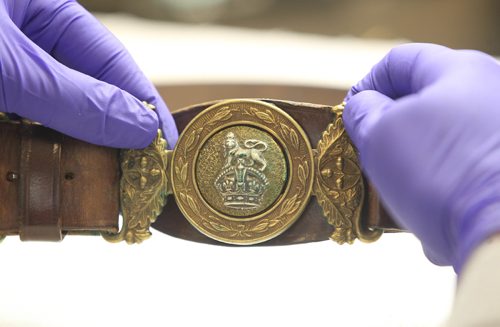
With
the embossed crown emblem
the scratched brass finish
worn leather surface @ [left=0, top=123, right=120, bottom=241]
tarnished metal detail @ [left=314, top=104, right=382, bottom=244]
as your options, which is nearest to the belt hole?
worn leather surface @ [left=0, top=123, right=120, bottom=241]

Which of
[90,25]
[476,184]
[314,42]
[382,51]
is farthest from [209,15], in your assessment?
[476,184]

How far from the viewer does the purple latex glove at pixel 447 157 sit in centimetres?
50

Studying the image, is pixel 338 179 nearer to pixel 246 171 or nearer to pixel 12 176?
pixel 246 171

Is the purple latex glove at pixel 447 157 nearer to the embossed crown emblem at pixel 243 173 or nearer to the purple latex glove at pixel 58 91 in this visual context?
the embossed crown emblem at pixel 243 173

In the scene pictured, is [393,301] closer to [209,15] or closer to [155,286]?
[155,286]

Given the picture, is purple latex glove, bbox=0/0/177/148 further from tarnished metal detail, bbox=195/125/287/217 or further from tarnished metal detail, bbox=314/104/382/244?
tarnished metal detail, bbox=314/104/382/244

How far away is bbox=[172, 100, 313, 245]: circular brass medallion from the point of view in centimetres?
82

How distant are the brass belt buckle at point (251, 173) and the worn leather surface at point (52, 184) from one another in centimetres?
3

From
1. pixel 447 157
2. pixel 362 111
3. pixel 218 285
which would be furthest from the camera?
pixel 218 285

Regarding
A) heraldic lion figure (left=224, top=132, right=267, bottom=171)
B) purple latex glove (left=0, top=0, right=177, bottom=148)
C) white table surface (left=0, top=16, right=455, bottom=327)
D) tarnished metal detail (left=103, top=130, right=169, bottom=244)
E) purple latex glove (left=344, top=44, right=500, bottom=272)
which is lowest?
white table surface (left=0, top=16, right=455, bottom=327)

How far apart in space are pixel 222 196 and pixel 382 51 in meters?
1.33

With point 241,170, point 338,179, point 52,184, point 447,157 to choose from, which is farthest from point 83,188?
point 447,157

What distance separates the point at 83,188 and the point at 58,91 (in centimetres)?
13

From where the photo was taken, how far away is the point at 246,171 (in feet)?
2.67
